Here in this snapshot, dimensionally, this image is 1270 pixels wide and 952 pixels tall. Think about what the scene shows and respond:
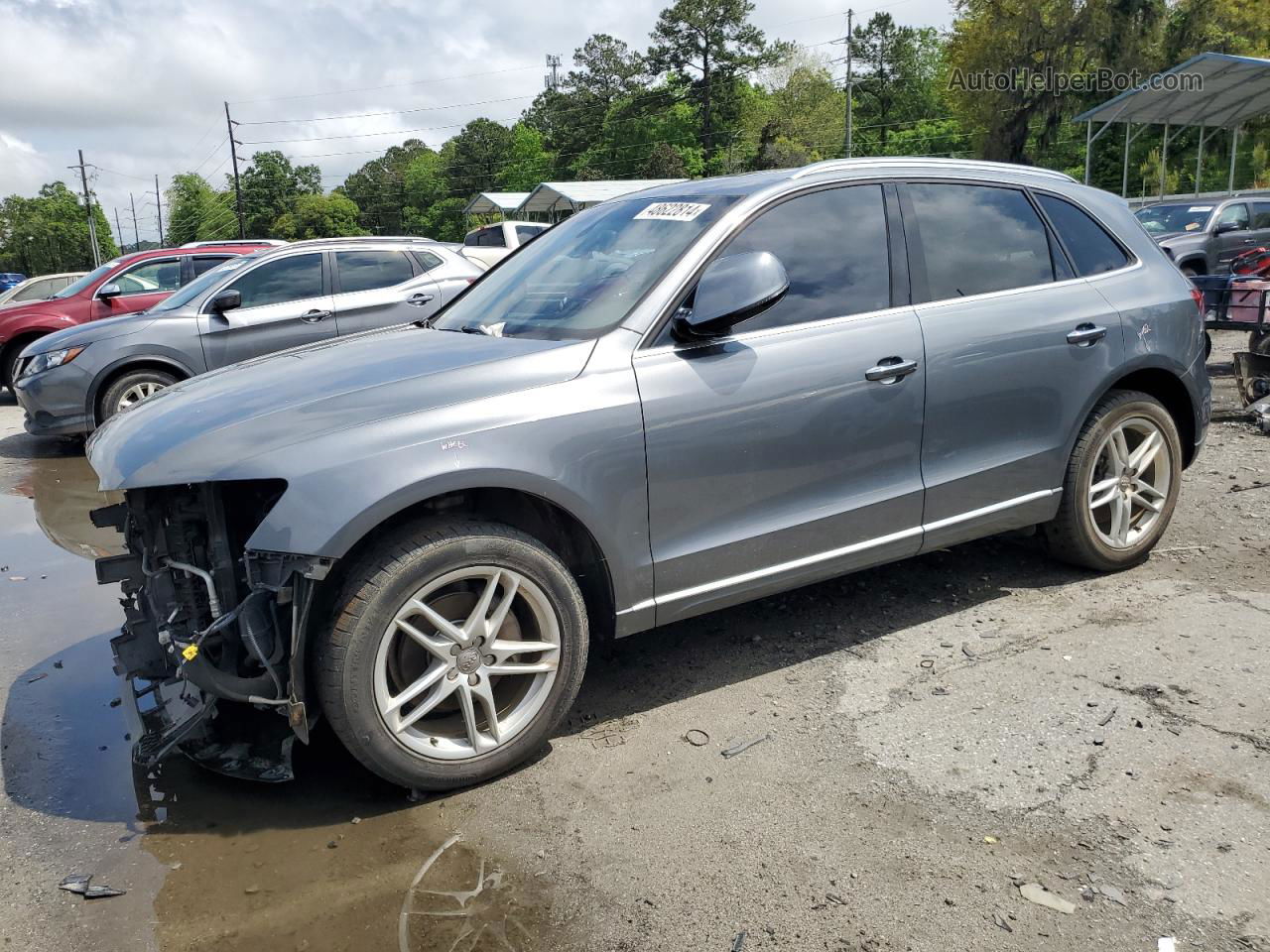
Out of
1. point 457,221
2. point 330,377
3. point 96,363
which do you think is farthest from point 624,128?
point 330,377

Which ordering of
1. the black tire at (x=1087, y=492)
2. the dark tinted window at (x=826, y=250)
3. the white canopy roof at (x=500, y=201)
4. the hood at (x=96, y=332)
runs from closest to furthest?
1. the dark tinted window at (x=826, y=250)
2. the black tire at (x=1087, y=492)
3. the hood at (x=96, y=332)
4. the white canopy roof at (x=500, y=201)

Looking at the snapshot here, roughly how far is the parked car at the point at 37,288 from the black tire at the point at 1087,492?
18.0 meters

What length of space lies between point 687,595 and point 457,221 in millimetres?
93134

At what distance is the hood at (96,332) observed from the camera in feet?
28.3

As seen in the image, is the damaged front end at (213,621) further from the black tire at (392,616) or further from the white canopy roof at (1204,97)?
the white canopy roof at (1204,97)

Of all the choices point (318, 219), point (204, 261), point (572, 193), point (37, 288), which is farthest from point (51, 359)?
point (318, 219)

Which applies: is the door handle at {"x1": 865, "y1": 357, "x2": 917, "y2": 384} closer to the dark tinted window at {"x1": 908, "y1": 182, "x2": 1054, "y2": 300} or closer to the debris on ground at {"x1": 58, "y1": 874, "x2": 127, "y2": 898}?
the dark tinted window at {"x1": 908, "y1": 182, "x2": 1054, "y2": 300}

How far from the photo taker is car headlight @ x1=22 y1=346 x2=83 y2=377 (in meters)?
8.63

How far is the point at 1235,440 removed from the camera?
23.3 feet

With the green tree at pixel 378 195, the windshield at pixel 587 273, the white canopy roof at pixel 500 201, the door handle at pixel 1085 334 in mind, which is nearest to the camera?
the windshield at pixel 587 273

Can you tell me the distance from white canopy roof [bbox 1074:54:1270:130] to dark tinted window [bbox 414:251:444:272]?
1955 centimetres

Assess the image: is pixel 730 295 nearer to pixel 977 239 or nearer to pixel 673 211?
pixel 673 211

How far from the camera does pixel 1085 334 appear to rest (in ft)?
13.6

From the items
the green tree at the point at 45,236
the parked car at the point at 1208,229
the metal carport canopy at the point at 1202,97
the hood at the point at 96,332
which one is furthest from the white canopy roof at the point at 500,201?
the green tree at the point at 45,236
